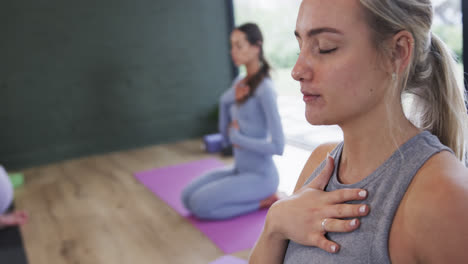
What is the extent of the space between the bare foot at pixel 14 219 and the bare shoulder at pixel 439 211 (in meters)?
2.77

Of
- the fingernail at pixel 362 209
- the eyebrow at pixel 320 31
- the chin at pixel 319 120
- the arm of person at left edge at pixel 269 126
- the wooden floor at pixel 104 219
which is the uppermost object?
the eyebrow at pixel 320 31

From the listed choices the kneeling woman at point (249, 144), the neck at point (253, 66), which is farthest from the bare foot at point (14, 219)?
the neck at point (253, 66)

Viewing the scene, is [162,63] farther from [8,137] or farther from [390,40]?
[390,40]

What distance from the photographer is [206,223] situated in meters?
2.70

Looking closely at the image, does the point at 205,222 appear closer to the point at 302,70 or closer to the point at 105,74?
the point at 302,70

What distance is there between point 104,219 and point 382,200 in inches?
96.8

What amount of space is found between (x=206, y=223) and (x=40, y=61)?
2663mm

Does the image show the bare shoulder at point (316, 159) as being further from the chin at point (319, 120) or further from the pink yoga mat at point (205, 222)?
the pink yoga mat at point (205, 222)

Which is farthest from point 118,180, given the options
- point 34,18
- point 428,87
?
point 428,87

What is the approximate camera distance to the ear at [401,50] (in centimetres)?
77

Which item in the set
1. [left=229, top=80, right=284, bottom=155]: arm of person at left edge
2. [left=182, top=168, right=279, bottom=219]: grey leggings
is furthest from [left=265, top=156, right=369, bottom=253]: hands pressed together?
[left=182, top=168, right=279, bottom=219]: grey leggings

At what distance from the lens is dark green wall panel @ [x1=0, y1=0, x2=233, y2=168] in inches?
167

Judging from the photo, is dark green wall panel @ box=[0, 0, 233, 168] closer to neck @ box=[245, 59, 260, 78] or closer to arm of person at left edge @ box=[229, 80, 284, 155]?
Answer: neck @ box=[245, 59, 260, 78]

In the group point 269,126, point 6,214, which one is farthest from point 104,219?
point 269,126
